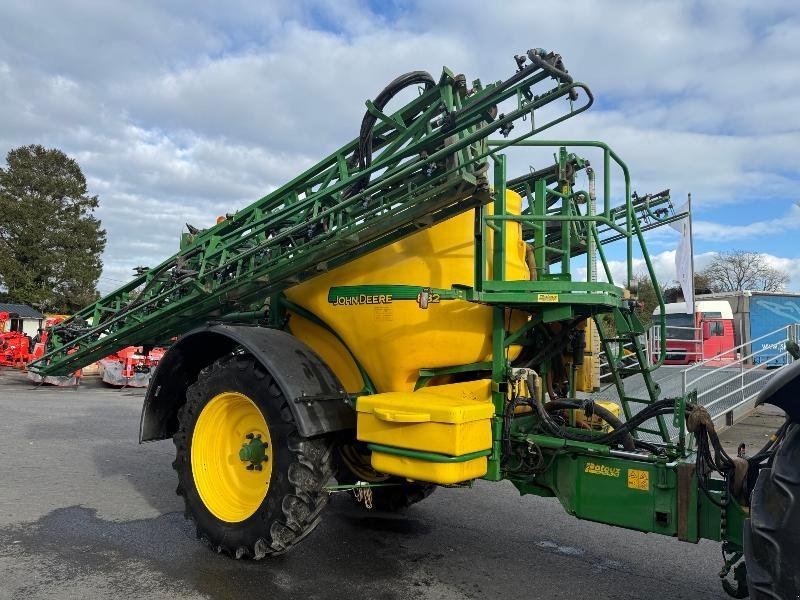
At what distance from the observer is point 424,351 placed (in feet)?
12.8

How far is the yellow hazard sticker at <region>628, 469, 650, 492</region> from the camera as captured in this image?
129 inches

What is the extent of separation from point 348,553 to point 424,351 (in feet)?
5.48

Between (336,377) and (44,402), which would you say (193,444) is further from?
(44,402)

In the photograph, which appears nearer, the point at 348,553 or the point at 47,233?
the point at 348,553

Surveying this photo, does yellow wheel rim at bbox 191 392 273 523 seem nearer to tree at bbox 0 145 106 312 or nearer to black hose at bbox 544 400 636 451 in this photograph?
black hose at bbox 544 400 636 451

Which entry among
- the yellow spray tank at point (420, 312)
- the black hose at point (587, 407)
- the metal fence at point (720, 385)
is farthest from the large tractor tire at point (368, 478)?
the metal fence at point (720, 385)

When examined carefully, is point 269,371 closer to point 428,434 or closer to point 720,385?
point 428,434

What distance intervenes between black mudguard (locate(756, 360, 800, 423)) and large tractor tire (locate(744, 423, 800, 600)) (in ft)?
0.23

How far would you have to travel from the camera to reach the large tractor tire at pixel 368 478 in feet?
14.3

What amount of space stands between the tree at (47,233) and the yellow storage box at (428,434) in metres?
35.0

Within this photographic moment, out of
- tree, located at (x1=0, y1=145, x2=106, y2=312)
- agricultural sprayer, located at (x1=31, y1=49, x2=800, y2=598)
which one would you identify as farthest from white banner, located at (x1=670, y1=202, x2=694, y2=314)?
tree, located at (x1=0, y1=145, x2=106, y2=312)

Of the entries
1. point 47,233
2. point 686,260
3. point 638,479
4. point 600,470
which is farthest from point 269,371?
point 47,233

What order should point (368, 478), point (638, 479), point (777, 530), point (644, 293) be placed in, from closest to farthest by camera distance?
point (777, 530)
point (638, 479)
point (368, 478)
point (644, 293)

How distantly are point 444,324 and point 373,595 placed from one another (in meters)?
1.69
